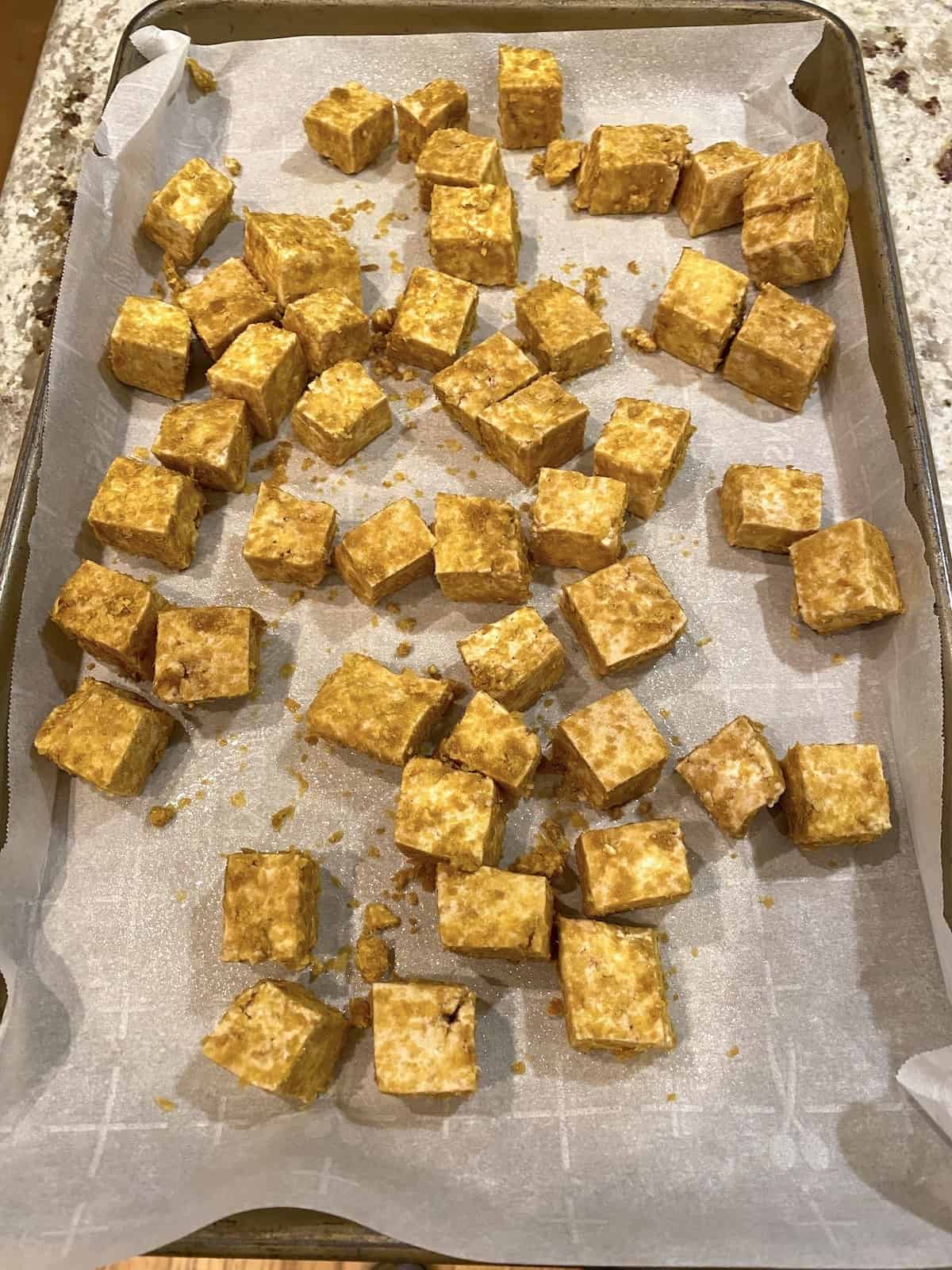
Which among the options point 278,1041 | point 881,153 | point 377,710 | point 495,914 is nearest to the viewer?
point 278,1041

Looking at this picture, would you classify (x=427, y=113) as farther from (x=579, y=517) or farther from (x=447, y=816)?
(x=447, y=816)

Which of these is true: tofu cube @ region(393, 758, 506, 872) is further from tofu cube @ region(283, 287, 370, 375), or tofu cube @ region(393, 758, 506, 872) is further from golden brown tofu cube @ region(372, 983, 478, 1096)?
tofu cube @ region(283, 287, 370, 375)

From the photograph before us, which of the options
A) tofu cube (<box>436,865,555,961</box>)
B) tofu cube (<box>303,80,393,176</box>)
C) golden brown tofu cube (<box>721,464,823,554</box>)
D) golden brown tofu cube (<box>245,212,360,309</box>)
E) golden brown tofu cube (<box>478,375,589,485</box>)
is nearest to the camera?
tofu cube (<box>436,865,555,961</box>)

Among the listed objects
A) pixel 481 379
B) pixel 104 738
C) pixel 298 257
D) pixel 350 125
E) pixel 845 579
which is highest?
pixel 350 125

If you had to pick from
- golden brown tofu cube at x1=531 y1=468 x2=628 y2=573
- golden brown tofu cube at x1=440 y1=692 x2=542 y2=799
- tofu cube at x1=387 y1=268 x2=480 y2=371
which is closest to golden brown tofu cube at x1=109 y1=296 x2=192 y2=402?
tofu cube at x1=387 y1=268 x2=480 y2=371

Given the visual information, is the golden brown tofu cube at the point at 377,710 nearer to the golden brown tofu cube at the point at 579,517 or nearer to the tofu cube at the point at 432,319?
the golden brown tofu cube at the point at 579,517

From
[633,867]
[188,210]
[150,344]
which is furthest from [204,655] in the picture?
[188,210]

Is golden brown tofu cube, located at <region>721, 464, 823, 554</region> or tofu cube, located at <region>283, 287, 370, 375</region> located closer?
golden brown tofu cube, located at <region>721, 464, 823, 554</region>
